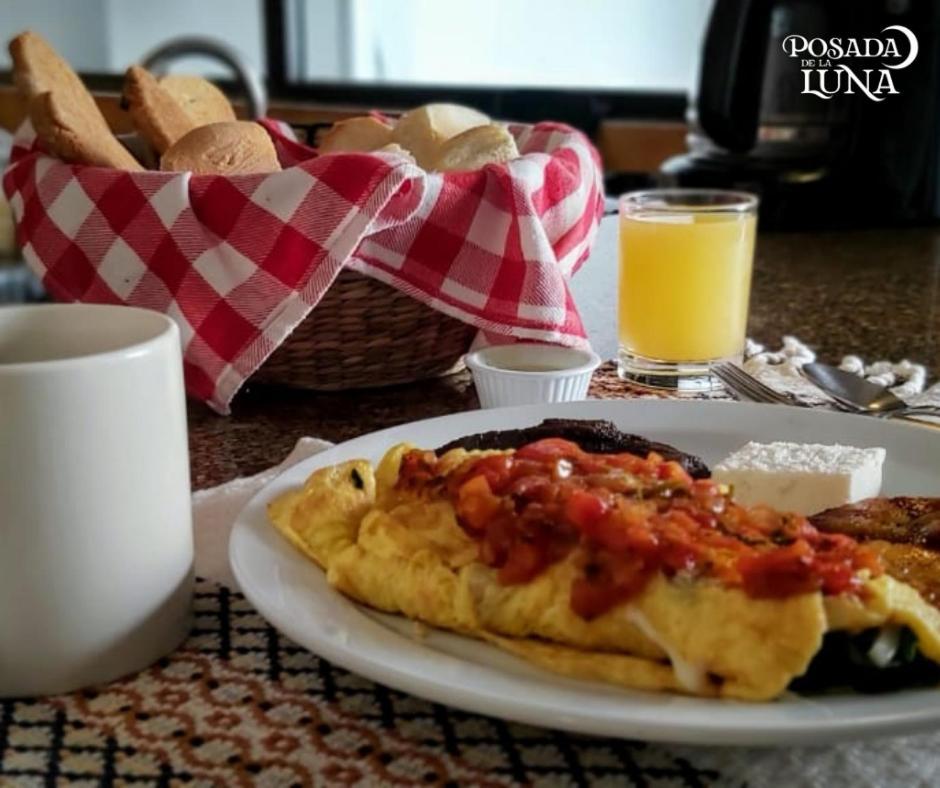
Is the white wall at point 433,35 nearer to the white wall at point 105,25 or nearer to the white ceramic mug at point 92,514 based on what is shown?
the white wall at point 105,25

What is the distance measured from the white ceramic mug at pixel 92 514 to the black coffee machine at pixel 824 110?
141 cm

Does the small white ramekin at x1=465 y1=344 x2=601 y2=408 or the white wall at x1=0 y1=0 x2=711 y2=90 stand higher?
the white wall at x1=0 y1=0 x2=711 y2=90

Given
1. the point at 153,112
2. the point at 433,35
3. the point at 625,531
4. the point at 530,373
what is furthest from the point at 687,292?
the point at 433,35

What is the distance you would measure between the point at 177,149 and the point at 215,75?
3.04 metres

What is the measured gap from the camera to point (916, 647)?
51cm

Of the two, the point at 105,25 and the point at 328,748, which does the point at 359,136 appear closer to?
the point at 328,748

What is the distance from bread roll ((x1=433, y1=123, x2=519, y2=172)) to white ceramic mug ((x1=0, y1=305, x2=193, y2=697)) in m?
0.52

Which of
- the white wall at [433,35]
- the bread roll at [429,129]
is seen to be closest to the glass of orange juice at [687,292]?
the bread roll at [429,129]

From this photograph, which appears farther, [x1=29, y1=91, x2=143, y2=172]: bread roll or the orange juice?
the orange juice

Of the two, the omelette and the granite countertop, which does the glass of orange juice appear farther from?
the omelette

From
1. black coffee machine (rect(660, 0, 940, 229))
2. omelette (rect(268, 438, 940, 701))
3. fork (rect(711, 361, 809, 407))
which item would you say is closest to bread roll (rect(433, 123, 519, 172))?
fork (rect(711, 361, 809, 407))

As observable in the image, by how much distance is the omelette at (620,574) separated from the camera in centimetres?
51

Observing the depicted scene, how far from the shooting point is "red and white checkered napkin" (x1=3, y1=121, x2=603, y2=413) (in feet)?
3.15

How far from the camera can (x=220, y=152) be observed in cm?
107
